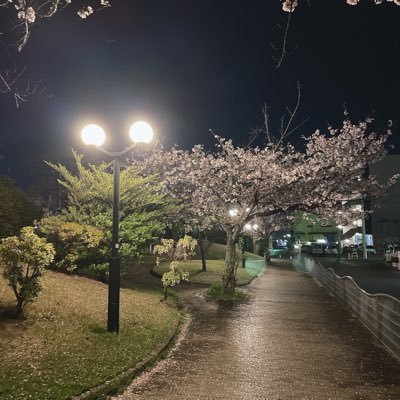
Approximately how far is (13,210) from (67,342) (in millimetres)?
6620

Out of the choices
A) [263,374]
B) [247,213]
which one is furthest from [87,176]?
[263,374]

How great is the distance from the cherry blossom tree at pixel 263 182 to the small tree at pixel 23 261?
9.24 m

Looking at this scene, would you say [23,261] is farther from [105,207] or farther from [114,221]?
[105,207]

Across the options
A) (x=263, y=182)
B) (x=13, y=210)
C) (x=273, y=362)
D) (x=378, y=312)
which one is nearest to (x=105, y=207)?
(x=13, y=210)

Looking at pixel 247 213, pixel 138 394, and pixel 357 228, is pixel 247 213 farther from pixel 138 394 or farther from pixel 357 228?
pixel 357 228

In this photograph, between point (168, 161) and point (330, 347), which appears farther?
point (168, 161)

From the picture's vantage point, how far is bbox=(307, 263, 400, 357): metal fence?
7.55 meters

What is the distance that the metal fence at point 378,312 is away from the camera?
7.55 m

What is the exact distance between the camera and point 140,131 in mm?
7867

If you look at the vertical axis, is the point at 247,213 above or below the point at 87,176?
below

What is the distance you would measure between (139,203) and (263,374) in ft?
32.1

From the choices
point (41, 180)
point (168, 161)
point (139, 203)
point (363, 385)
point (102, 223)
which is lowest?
point (363, 385)

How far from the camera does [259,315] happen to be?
38.2 ft

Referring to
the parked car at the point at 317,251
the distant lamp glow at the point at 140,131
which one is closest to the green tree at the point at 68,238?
the distant lamp glow at the point at 140,131
